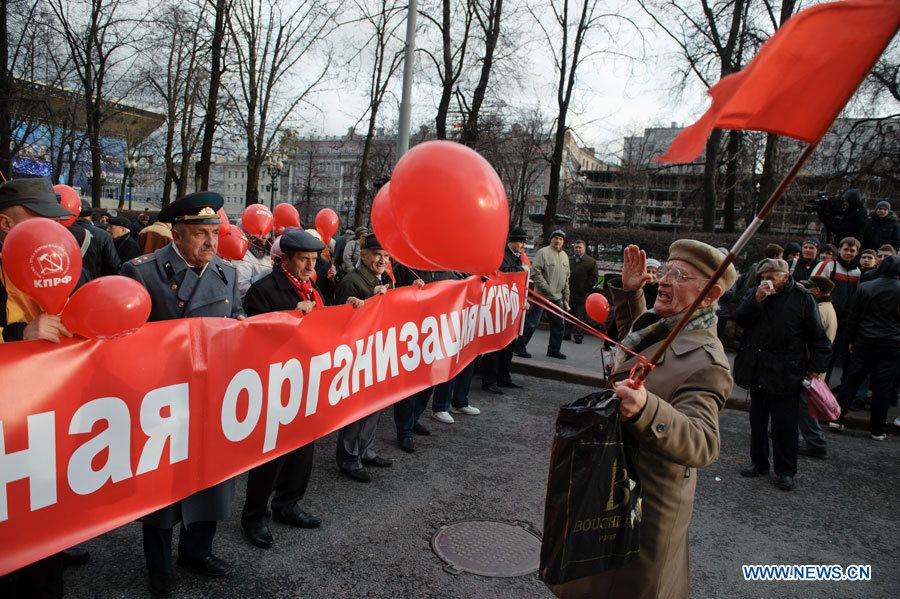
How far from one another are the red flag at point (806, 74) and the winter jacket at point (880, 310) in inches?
258

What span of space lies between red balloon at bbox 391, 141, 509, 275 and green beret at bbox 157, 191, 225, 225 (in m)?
1.37

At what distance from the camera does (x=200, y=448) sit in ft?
9.77

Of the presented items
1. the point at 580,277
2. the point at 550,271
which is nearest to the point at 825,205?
the point at 580,277

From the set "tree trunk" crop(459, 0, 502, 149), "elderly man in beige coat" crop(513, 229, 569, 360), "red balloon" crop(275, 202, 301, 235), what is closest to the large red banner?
"red balloon" crop(275, 202, 301, 235)

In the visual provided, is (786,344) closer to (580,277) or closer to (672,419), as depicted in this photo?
(672,419)

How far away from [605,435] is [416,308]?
3.11m

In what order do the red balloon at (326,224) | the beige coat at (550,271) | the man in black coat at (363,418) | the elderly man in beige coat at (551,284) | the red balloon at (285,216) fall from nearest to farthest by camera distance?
the man in black coat at (363,418) < the red balloon at (285,216) < the red balloon at (326,224) < the elderly man in beige coat at (551,284) < the beige coat at (550,271)

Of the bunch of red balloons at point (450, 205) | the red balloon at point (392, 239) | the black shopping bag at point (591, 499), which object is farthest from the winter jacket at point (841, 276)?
the black shopping bag at point (591, 499)

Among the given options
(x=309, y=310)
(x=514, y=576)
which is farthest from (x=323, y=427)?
(x=514, y=576)

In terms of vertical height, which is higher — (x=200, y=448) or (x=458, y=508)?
(x=200, y=448)

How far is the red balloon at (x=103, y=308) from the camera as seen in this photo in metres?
2.32

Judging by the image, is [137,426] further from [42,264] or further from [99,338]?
[42,264]

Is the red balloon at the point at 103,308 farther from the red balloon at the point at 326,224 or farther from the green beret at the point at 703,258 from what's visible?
the red balloon at the point at 326,224

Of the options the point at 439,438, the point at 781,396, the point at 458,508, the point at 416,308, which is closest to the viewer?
the point at 458,508
